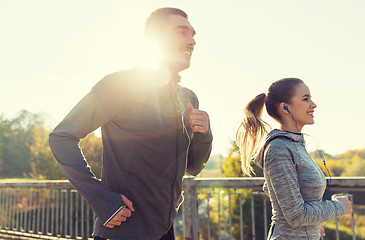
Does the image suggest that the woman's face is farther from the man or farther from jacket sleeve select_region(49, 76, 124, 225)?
jacket sleeve select_region(49, 76, 124, 225)

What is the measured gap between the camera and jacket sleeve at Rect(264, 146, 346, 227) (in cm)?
191

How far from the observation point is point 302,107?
222 centimetres

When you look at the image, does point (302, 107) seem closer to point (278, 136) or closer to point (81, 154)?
point (278, 136)

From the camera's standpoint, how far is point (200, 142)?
2033mm

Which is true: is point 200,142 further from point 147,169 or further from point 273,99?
point 273,99

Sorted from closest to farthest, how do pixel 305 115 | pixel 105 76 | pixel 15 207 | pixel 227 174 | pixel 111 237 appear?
pixel 111 237 → pixel 105 76 → pixel 305 115 → pixel 15 207 → pixel 227 174

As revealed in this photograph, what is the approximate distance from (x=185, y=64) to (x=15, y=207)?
19.8 feet

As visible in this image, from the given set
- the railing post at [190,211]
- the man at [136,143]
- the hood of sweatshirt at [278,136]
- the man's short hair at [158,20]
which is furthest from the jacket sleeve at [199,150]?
the railing post at [190,211]

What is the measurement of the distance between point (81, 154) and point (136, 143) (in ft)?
0.96

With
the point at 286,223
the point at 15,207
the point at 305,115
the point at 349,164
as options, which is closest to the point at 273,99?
the point at 305,115

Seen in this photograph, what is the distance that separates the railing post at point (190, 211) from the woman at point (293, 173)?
6.78 ft

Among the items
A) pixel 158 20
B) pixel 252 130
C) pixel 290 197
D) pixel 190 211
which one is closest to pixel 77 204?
pixel 190 211

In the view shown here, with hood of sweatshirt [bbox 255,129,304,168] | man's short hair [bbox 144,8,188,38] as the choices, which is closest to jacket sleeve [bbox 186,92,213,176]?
hood of sweatshirt [bbox 255,129,304,168]

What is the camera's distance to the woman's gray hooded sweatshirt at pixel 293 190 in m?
1.92
